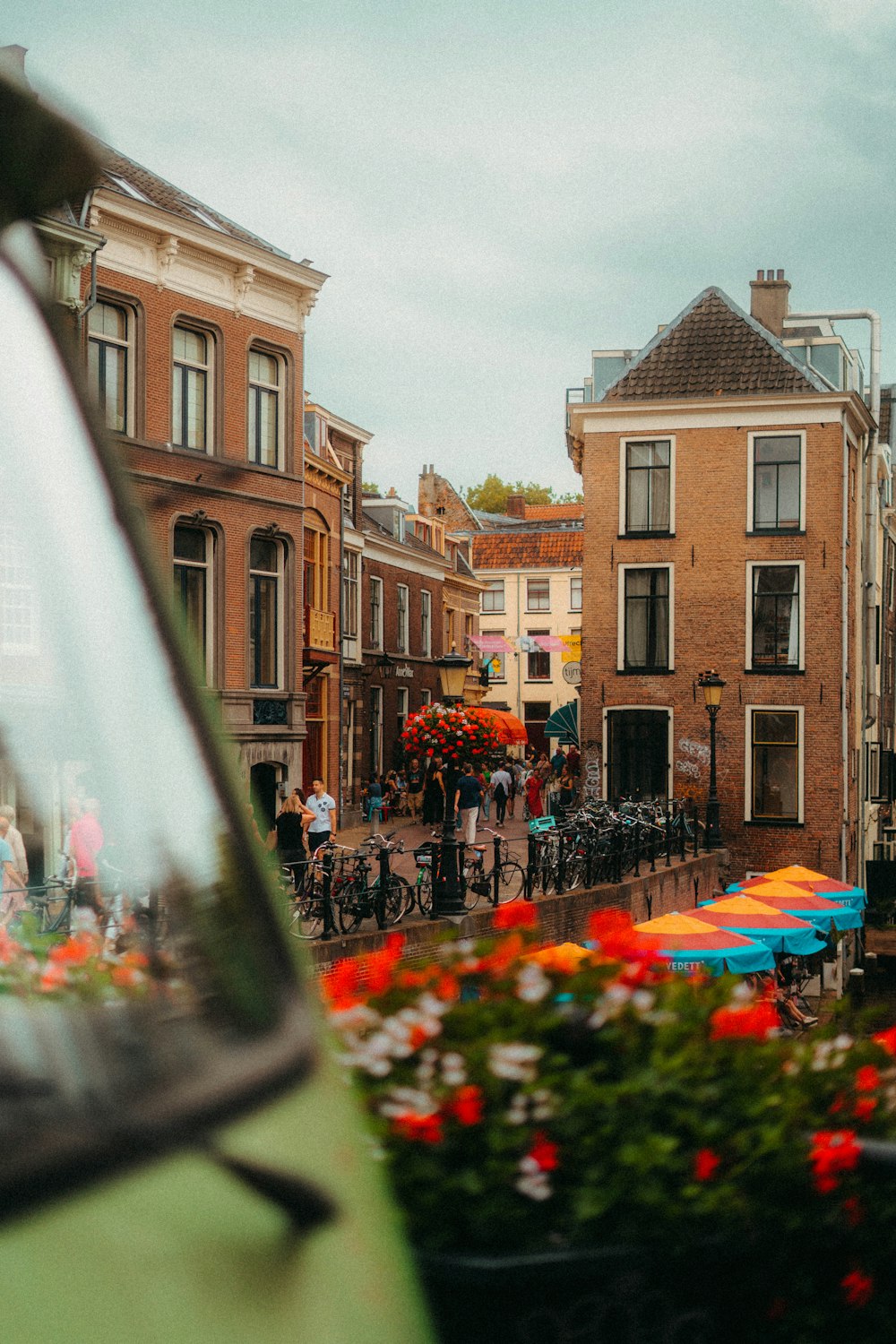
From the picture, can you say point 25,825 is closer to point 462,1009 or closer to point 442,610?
point 462,1009

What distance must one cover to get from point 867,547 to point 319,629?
12842mm

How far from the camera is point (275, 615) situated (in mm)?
3789

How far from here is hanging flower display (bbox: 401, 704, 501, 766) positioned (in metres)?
15.5

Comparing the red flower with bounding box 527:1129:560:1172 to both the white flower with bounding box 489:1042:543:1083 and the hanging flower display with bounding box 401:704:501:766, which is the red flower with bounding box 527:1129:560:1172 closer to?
the white flower with bounding box 489:1042:543:1083

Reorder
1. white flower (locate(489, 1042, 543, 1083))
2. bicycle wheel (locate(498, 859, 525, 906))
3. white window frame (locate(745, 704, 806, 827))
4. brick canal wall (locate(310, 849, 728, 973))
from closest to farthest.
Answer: white flower (locate(489, 1042, 543, 1083)), brick canal wall (locate(310, 849, 728, 973)), bicycle wheel (locate(498, 859, 525, 906)), white window frame (locate(745, 704, 806, 827))

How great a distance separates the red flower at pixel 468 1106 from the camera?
185 centimetres

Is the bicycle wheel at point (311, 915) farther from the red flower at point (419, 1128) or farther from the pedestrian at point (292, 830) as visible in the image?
the red flower at point (419, 1128)

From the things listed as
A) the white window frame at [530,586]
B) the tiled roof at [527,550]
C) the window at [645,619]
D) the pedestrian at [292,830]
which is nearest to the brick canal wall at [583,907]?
the pedestrian at [292,830]

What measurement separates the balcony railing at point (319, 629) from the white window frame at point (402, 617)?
10.1 metres

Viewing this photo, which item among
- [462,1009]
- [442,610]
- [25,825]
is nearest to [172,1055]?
[25,825]

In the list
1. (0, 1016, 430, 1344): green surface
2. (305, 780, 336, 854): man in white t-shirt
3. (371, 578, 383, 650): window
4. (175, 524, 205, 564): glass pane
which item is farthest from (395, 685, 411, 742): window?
(0, 1016, 430, 1344): green surface

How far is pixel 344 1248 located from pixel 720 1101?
120 centimetres

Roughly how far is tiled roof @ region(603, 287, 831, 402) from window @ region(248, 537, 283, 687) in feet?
77.0

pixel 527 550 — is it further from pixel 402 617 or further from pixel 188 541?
pixel 188 541
